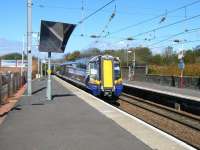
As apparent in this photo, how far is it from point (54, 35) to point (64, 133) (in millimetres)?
11745

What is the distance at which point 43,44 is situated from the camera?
22.3m

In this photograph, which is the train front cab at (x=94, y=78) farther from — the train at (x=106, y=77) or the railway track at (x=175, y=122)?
the railway track at (x=175, y=122)

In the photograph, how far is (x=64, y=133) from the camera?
1126cm

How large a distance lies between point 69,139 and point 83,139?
326 millimetres

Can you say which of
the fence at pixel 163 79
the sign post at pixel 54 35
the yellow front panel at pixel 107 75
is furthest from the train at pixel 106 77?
the fence at pixel 163 79

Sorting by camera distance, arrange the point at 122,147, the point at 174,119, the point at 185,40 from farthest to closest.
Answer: the point at 185,40 → the point at 174,119 → the point at 122,147

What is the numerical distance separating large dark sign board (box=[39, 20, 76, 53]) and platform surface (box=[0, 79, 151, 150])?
692cm

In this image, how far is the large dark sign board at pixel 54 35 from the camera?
72.3 feet

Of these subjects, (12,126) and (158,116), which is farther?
(158,116)

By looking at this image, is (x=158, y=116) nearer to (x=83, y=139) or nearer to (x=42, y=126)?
(x=42, y=126)

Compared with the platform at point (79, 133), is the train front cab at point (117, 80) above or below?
above

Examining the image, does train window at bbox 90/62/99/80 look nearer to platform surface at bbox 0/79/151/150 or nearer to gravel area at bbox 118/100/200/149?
gravel area at bbox 118/100/200/149

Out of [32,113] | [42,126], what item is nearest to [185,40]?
[32,113]

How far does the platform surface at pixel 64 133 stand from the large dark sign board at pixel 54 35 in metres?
6.92
